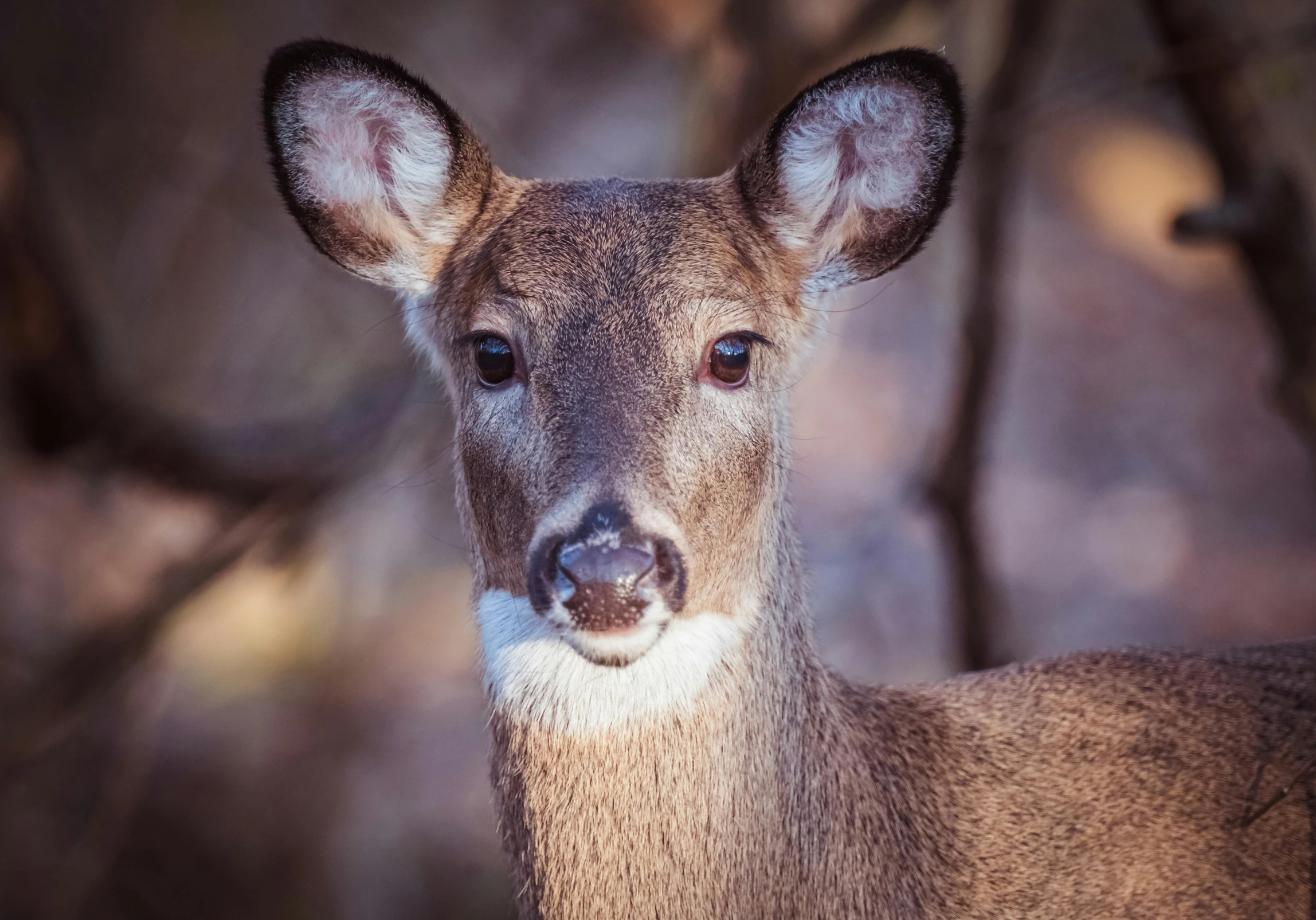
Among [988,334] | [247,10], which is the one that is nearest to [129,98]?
[247,10]

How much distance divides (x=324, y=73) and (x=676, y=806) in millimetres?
2101

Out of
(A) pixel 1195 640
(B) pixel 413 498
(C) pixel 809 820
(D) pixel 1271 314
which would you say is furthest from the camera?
(B) pixel 413 498

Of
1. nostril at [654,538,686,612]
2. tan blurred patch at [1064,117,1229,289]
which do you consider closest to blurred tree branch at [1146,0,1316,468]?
nostril at [654,538,686,612]

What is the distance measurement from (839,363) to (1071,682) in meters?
6.36

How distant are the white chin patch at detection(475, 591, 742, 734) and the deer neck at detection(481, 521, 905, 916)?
2 centimetres

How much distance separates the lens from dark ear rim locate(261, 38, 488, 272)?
3145mm

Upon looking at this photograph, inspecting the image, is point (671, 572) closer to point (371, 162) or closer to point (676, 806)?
point (676, 806)

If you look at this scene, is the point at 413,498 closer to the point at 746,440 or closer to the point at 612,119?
the point at 612,119

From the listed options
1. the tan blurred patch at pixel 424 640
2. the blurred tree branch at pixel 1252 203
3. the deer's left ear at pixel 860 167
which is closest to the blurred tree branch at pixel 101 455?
the tan blurred patch at pixel 424 640

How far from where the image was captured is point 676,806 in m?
2.84

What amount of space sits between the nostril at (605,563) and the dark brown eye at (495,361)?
668mm

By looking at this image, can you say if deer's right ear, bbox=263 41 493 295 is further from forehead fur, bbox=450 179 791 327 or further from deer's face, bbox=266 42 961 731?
forehead fur, bbox=450 179 791 327

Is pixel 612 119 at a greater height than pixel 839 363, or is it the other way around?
pixel 612 119

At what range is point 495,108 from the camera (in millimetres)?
10234
